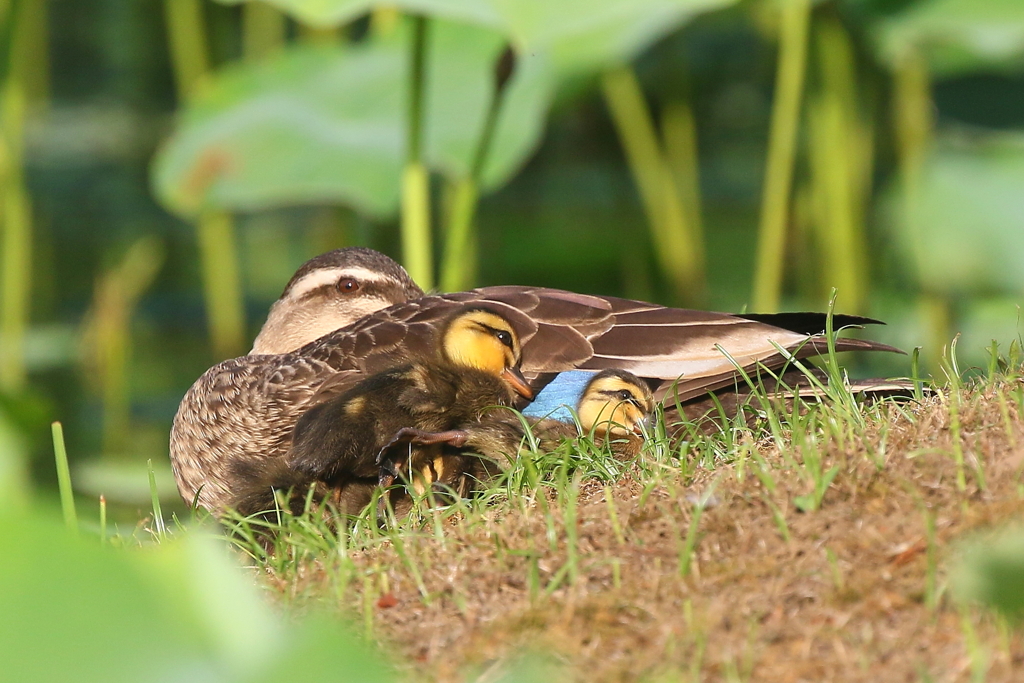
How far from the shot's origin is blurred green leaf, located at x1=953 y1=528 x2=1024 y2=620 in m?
1.72

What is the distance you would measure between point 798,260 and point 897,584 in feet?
30.3

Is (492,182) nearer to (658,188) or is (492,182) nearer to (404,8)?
(404,8)

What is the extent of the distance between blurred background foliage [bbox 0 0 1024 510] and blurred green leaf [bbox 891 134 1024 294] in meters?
0.02

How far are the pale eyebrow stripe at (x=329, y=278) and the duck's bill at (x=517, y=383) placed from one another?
1.33m

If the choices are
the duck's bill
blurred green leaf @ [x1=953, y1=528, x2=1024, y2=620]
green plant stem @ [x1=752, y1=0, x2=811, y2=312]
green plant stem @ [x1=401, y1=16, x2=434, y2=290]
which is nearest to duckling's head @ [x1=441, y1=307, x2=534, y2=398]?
the duck's bill

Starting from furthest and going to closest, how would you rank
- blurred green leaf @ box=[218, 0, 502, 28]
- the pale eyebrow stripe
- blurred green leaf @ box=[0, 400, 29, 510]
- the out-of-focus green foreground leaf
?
the pale eyebrow stripe, blurred green leaf @ box=[218, 0, 502, 28], blurred green leaf @ box=[0, 400, 29, 510], the out-of-focus green foreground leaf

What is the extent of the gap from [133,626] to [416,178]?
4.66 meters

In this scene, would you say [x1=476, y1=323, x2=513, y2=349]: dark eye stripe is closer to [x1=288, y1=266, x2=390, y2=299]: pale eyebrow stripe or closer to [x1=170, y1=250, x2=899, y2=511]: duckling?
[x1=170, y1=250, x2=899, y2=511]: duckling

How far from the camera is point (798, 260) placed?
1104 centimetres

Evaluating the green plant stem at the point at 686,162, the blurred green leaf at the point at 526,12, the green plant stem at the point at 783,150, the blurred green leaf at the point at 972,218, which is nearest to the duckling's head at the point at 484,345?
the blurred green leaf at the point at 526,12

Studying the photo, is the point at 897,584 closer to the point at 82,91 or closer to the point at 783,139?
the point at 783,139

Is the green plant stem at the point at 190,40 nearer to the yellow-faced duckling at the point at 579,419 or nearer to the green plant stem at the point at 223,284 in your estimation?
the green plant stem at the point at 223,284

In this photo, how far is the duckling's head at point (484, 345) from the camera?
357 cm

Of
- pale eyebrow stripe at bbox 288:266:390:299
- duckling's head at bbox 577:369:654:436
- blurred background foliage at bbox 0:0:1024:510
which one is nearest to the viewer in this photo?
duckling's head at bbox 577:369:654:436
